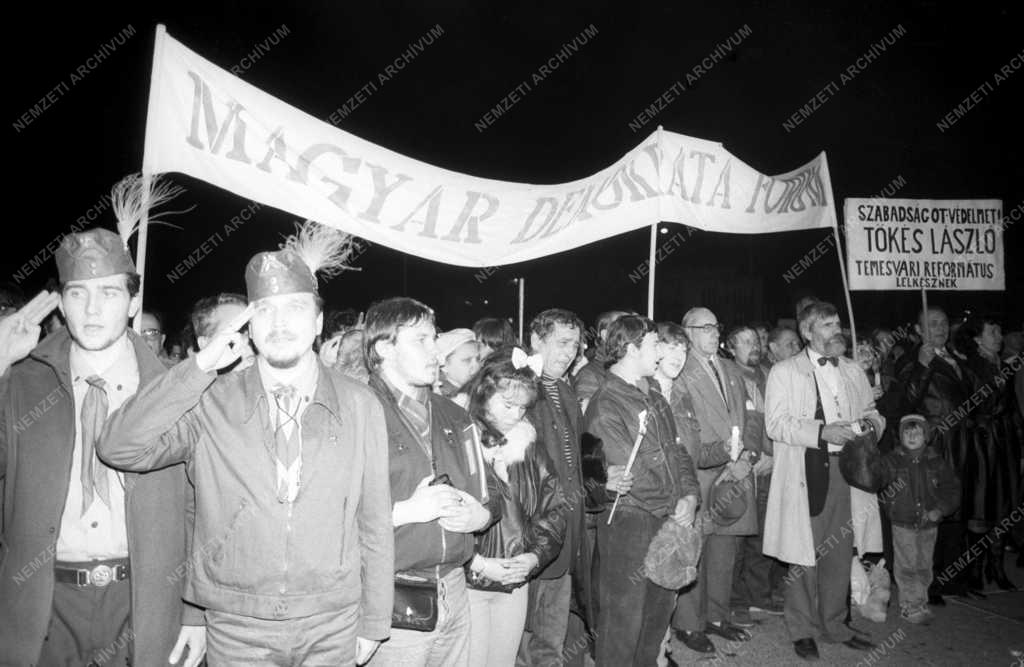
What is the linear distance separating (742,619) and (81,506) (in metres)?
5.24

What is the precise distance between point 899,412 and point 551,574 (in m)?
4.63

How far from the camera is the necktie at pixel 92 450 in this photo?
2494 mm

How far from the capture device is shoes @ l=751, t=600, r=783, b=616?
5.92 m

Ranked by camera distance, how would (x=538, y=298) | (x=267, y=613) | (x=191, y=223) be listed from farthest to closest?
1. (x=538, y=298)
2. (x=191, y=223)
3. (x=267, y=613)

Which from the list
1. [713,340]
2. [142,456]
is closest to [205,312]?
[142,456]

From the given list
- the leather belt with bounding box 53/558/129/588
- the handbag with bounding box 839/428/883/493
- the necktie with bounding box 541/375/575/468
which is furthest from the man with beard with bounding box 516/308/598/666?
the handbag with bounding box 839/428/883/493

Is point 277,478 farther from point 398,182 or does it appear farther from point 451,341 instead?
point 398,182

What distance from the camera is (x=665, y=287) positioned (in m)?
22.4

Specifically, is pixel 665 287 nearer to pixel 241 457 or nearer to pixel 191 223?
pixel 191 223

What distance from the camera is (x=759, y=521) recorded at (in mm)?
6328

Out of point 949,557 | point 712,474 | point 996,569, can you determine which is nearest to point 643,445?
point 712,474

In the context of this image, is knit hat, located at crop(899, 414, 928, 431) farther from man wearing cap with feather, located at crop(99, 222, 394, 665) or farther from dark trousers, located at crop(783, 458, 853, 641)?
man wearing cap with feather, located at crop(99, 222, 394, 665)

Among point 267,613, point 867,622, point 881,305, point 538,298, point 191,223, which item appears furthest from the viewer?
point 538,298

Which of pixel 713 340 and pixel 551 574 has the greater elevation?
pixel 713 340
